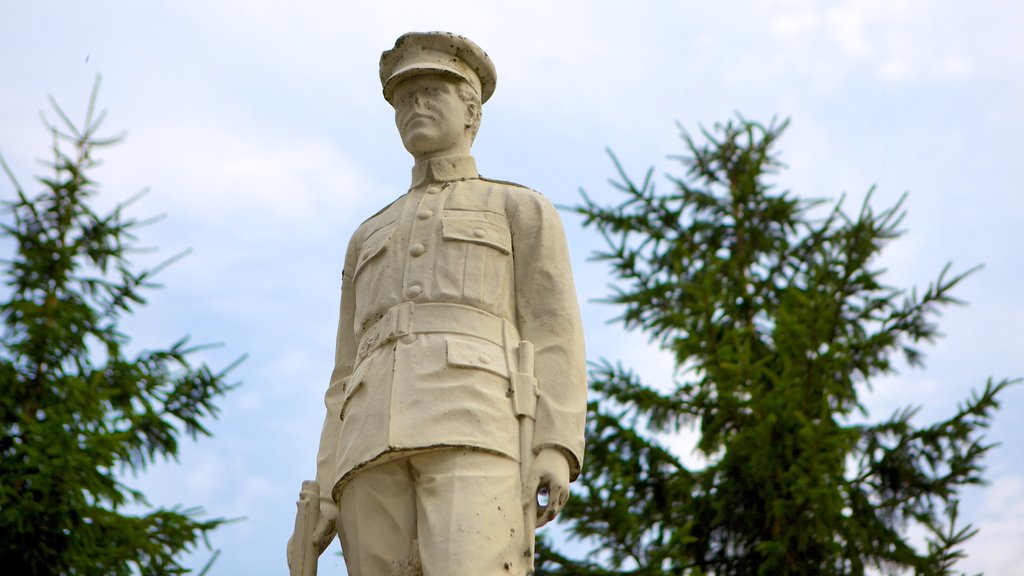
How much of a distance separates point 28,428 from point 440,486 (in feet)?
25.6

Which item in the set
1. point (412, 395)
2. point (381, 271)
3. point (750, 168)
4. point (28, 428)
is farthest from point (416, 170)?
point (750, 168)

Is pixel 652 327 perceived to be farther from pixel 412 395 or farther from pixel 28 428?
pixel 412 395

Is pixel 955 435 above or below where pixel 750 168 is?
below

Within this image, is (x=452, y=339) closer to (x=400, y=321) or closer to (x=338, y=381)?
(x=400, y=321)

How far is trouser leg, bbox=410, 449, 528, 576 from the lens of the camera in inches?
203

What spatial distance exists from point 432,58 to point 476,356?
1.36 m

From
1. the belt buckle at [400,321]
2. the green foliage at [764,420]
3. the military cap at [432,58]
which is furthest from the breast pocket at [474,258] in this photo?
the green foliage at [764,420]

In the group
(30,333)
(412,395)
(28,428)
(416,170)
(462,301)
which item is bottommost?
(412,395)

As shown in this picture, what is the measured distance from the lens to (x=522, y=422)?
5512mm

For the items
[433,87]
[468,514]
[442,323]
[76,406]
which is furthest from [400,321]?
[76,406]

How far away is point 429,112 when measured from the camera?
6.15m

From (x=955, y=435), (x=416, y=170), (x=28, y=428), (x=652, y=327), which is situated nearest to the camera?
(x=416, y=170)

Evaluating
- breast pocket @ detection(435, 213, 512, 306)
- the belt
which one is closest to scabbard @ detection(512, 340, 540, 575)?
the belt

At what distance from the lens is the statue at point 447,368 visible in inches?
210
